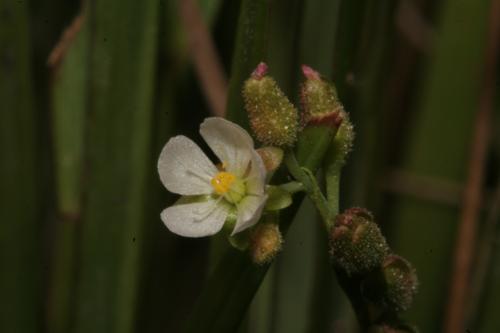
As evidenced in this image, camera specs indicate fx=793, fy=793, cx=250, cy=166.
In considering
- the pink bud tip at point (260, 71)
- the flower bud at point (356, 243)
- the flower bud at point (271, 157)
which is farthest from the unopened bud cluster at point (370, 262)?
the pink bud tip at point (260, 71)

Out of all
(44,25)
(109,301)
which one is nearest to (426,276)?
(109,301)

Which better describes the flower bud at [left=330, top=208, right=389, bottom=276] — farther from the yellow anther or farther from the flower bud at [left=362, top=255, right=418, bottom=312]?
the yellow anther

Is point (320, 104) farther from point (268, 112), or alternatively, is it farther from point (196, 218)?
point (196, 218)

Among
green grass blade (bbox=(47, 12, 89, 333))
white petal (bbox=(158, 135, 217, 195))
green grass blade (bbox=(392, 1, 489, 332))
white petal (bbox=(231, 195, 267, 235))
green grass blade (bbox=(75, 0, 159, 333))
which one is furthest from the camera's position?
green grass blade (bbox=(392, 1, 489, 332))

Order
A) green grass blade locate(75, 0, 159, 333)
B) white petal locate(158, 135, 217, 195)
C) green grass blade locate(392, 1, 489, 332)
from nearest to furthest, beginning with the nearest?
white petal locate(158, 135, 217, 195) → green grass blade locate(75, 0, 159, 333) → green grass blade locate(392, 1, 489, 332)

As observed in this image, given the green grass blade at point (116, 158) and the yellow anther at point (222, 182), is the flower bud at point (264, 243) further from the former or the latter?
the green grass blade at point (116, 158)

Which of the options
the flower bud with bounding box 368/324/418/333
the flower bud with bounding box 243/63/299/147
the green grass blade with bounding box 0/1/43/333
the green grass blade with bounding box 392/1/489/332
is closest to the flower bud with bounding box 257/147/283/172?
the flower bud with bounding box 243/63/299/147

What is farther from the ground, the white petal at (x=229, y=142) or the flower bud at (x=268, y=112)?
Answer: the flower bud at (x=268, y=112)

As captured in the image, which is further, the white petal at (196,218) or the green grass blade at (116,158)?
the green grass blade at (116,158)
